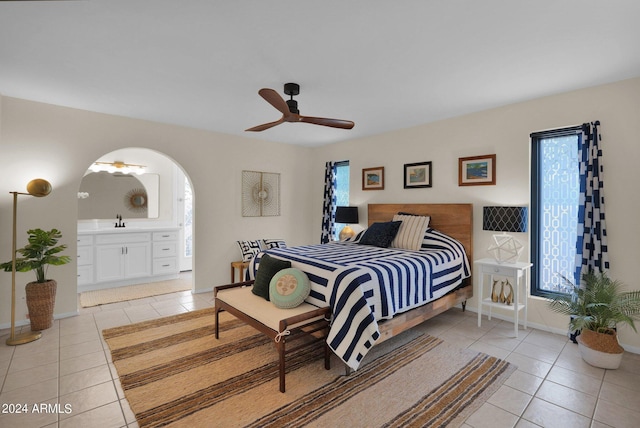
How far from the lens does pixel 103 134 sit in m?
3.89

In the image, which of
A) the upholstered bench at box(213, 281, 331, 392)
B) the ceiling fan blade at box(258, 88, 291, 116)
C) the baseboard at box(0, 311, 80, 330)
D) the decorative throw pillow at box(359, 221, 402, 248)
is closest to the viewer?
the upholstered bench at box(213, 281, 331, 392)

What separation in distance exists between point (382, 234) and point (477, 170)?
143 centimetres

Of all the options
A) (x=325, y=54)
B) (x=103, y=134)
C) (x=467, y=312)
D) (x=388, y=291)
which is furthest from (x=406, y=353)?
(x=103, y=134)

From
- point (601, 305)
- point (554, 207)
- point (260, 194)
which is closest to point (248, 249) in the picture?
point (260, 194)

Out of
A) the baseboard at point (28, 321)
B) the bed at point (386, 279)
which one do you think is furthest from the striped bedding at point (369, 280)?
the baseboard at point (28, 321)

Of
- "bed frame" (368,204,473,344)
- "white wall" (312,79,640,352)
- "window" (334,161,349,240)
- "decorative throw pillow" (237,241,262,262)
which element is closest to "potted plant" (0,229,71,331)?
"decorative throw pillow" (237,241,262,262)

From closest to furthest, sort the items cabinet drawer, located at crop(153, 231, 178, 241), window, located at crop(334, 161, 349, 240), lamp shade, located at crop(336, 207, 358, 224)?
lamp shade, located at crop(336, 207, 358, 224)
cabinet drawer, located at crop(153, 231, 178, 241)
window, located at crop(334, 161, 349, 240)

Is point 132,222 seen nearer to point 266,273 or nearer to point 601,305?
point 266,273

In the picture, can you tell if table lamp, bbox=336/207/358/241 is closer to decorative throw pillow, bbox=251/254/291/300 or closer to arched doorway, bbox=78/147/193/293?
decorative throw pillow, bbox=251/254/291/300

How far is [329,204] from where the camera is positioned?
5.75 metres

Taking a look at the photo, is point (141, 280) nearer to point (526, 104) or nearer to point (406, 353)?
point (406, 353)

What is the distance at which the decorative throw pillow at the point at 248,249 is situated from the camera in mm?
4961

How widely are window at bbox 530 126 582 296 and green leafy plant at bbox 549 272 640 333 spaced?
395mm

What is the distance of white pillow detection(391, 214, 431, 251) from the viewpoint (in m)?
3.83
